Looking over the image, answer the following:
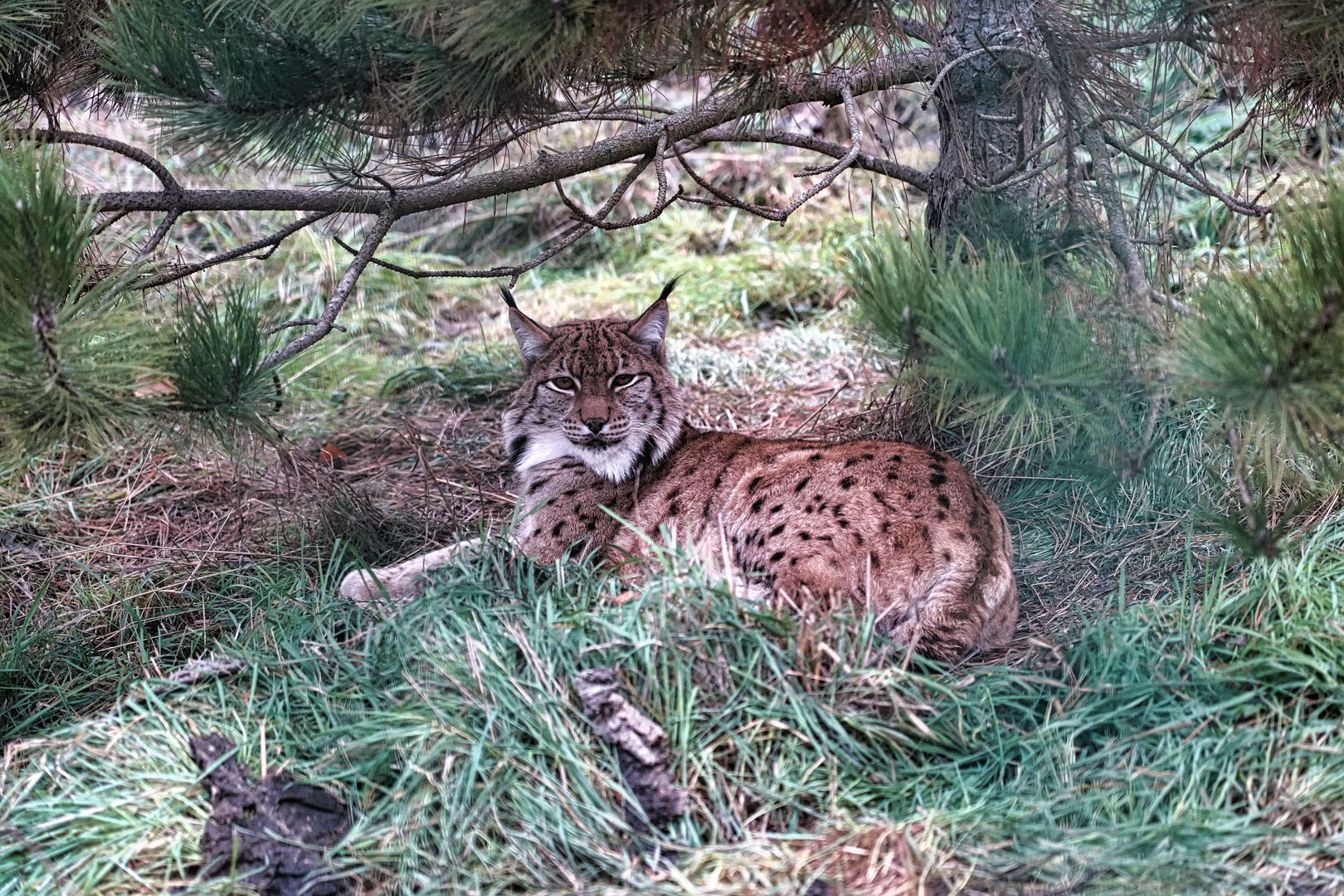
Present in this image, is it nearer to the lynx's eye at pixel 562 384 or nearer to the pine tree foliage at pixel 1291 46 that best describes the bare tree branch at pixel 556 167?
the lynx's eye at pixel 562 384

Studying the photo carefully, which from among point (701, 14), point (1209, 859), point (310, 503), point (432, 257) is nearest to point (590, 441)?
point (310, 503)

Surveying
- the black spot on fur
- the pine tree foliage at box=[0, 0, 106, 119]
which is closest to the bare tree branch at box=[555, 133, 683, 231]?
the black spot on fur

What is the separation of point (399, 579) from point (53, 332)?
160 cm

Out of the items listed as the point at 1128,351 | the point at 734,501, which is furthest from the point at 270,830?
the point at 1128,351

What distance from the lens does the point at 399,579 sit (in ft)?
12.8

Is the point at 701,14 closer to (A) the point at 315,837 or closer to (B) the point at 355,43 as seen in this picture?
(B) the point at 355,43

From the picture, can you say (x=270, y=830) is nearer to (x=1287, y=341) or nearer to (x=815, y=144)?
(x=1287, y=341)

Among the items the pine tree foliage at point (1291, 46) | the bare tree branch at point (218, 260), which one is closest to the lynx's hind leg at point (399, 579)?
the bare tree branch at point (218, 260)

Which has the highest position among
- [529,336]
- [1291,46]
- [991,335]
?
[1291,46]

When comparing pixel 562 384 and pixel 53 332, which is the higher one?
pixel 53 332

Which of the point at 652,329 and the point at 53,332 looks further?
the point at 652,329

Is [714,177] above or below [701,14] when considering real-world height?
below

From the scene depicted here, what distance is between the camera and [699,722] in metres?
2.79

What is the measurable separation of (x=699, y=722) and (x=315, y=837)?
936mm
